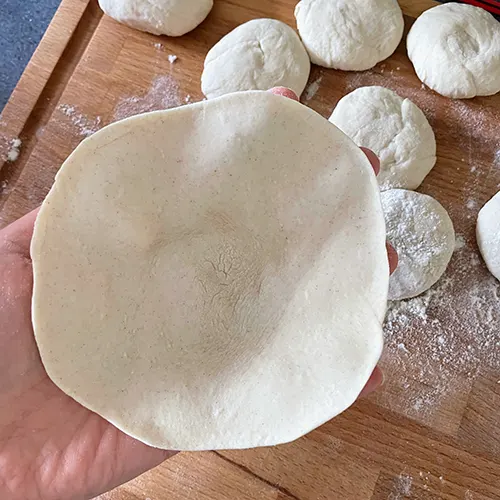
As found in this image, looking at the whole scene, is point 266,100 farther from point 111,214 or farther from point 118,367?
point 118,367

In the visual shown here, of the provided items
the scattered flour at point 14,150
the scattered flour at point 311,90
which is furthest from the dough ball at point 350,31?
the scattered flour at point 14,150

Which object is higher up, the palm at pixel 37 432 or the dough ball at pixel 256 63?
the dough ball at pixel 256 63

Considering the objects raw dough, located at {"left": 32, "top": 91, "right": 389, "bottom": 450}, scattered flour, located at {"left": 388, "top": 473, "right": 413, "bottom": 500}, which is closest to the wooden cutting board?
scattered flour, located at {"left": 388, "top": 473, "right": 413, "bottom": 500}

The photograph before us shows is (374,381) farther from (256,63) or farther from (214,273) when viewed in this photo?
(256,63)

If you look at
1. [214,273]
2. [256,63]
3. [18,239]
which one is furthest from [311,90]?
[18,239]

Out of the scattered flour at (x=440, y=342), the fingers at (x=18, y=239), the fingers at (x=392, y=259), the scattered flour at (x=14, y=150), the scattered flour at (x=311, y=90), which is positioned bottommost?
the scattered flour at (x=440, y=342)

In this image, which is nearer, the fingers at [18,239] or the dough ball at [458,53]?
the fingers at [18,239]

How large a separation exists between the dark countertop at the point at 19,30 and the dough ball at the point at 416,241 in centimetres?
100

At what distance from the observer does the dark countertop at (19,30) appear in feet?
5.21

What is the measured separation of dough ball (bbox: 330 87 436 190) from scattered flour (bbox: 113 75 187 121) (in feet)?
1.04

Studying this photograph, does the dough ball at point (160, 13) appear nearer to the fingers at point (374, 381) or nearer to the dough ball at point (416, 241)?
the dough ball at point (416, 241)

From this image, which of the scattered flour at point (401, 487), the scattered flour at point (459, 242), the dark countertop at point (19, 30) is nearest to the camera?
the scattered flour at point (401, 487)

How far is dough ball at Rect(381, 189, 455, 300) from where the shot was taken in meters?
1.13

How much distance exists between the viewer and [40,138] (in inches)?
49.4
